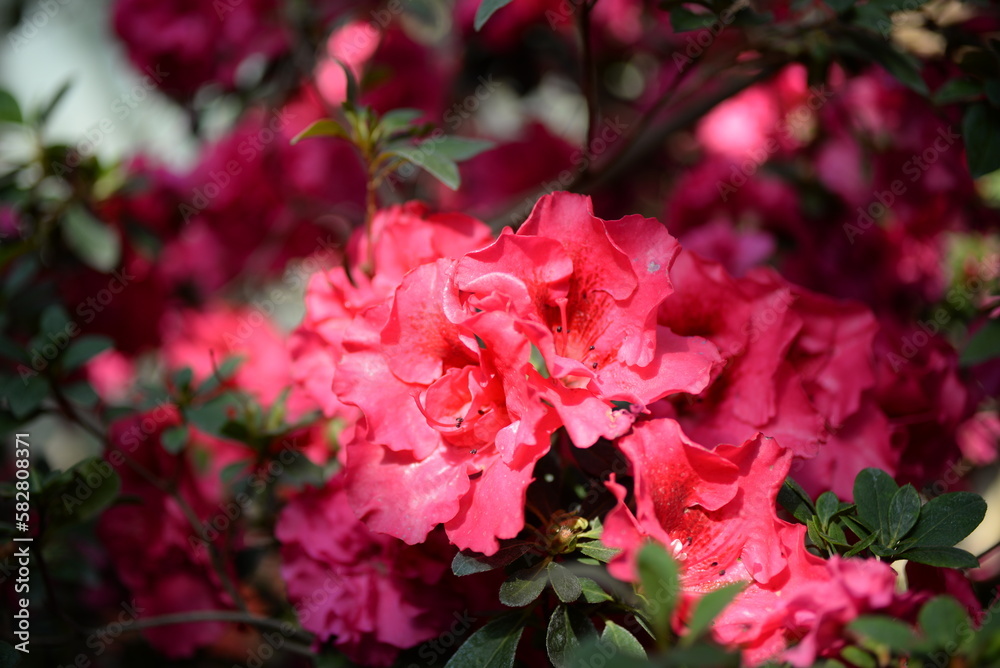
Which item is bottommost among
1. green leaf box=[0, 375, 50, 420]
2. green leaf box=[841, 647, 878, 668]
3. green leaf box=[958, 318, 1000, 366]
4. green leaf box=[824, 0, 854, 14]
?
green leaf box=[958, 318, 1000, 366]

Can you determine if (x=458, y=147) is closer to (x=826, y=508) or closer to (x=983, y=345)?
(x=826, y=508)

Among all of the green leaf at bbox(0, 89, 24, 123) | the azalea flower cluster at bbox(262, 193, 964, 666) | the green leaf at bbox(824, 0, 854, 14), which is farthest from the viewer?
the green leaf at bbox(0, 89, 24, 123)

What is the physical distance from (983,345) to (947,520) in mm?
342

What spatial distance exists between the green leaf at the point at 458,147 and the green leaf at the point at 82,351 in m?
0.58

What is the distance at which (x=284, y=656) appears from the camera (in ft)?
4.56

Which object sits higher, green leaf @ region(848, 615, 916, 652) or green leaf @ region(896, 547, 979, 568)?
green leaf @ region(848, 615, 916, 652)

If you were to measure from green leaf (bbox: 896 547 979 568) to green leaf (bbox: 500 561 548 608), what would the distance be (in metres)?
0.33

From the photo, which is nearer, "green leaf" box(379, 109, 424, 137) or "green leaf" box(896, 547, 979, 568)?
"green leaf" box(896, 547, 979, 568)

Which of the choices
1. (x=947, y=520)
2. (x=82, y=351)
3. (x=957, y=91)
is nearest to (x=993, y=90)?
(x=957, y=91)

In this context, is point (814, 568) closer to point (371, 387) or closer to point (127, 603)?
point (371, 387)

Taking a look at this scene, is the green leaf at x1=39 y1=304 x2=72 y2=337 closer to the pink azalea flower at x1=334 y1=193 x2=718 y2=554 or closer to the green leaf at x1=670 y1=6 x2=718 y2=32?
the pink azalea flower at x1=334 y1=193 x2=718 y2=554

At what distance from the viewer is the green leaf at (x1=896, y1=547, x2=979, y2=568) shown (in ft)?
2.24

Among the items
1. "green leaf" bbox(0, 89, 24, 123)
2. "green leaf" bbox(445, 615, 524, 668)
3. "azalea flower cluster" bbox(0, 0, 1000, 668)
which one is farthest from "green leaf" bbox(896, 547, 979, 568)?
"green leaf" bbox(0, 89, 24, 123)

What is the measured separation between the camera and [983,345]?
959 mm
